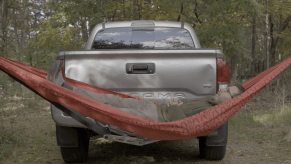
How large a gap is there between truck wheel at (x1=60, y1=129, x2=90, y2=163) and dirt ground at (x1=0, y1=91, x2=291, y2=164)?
0.75ft

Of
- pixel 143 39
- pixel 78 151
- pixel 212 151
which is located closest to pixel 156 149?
pixel 212 151

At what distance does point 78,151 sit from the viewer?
3.59 meters

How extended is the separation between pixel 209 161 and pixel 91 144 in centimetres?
222

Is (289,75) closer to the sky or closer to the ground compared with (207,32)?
closer to the ground

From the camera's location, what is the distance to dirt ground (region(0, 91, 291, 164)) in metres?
4.01

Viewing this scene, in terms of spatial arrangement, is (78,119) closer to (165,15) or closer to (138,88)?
(138,88)

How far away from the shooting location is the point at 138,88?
10.7 feet

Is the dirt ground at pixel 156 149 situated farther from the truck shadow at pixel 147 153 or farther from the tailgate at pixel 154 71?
the tailgate at pixel 154 71

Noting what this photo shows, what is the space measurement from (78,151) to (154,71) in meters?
1.35

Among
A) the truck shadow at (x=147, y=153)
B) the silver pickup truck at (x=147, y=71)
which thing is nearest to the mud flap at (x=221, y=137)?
the silver pickup truck at (x=147, y=71)

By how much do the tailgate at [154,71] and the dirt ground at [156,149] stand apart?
107cm

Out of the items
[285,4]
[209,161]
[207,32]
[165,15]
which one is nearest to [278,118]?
[209,161]

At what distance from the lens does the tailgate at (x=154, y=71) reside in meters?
3.21

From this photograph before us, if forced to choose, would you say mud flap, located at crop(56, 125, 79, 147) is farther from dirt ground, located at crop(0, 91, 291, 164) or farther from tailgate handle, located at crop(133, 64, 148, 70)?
tailgate handle, located at crop(133, 64, 148, 70)
